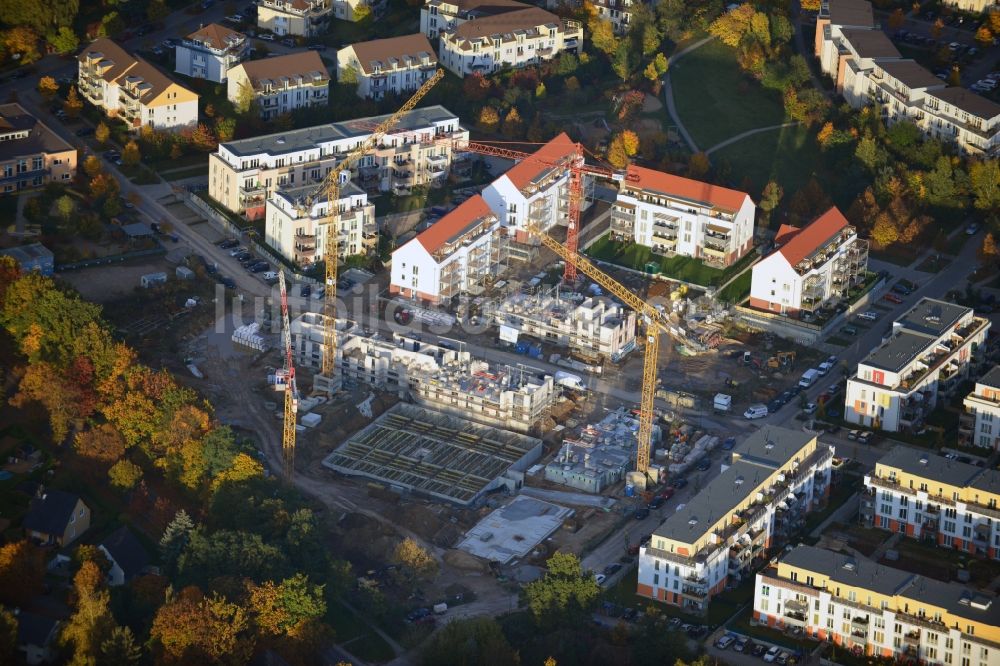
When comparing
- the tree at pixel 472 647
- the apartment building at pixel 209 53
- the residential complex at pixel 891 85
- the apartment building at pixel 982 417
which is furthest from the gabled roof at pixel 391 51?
the tree at pixel 472 647

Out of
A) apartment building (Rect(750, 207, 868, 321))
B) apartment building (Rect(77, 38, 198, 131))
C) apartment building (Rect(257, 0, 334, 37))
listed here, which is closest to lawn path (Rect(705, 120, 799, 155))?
apartment building (Rect(750, 207, 868, 321))

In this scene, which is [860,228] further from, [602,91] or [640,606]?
[640,606]

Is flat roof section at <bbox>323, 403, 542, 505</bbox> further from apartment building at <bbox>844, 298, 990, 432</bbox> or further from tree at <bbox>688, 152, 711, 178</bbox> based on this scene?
tree at <bbox>688, 152, 711, 178</bbox>

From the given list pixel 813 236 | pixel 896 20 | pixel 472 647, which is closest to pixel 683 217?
pixel 813 236

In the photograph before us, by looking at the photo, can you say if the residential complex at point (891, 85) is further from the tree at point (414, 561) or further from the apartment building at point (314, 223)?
the tree at point (414, 561)

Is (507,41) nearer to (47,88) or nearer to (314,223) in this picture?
(314,223)

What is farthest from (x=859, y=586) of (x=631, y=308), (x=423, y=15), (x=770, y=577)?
(x=423, y=15)
